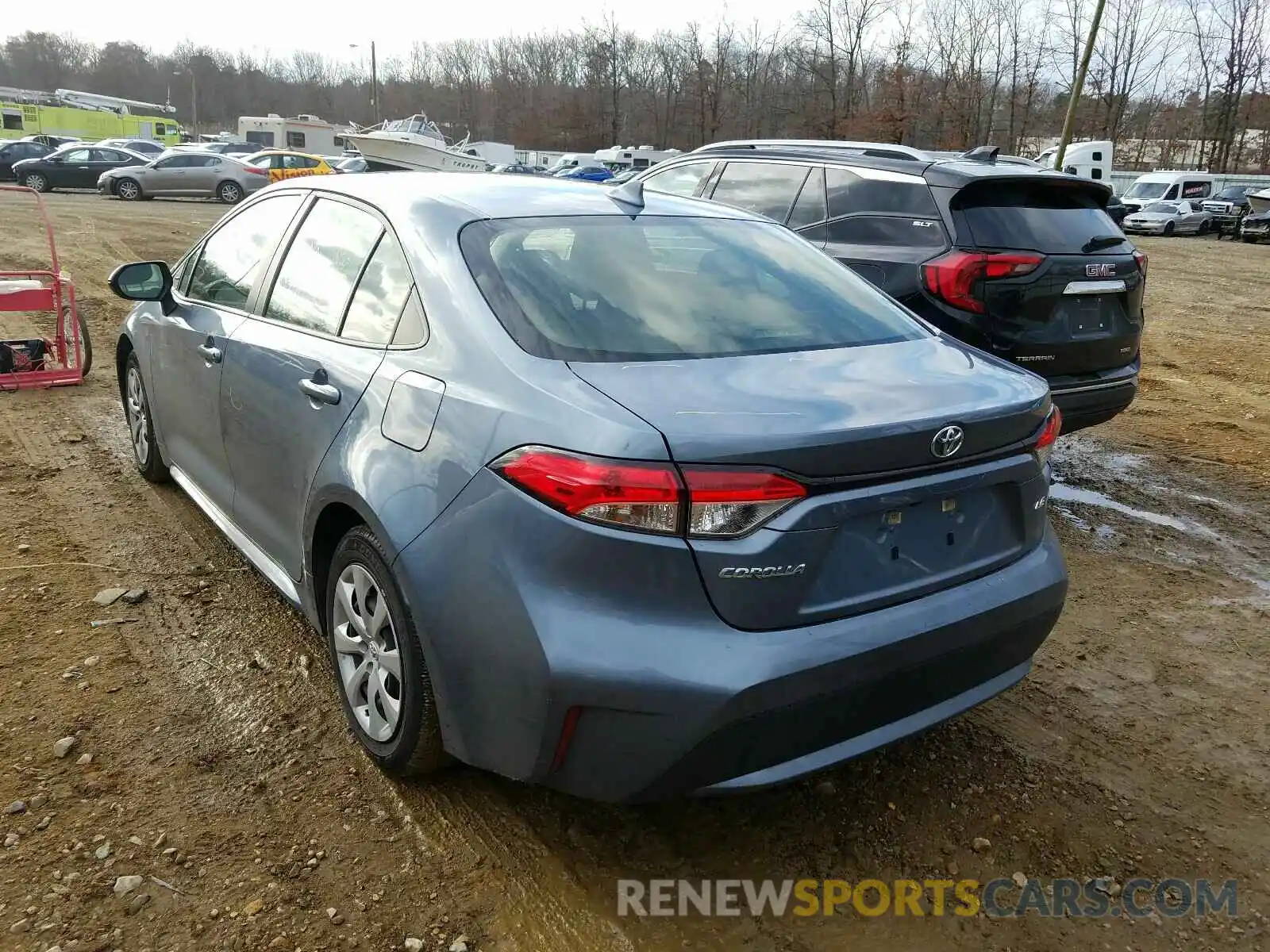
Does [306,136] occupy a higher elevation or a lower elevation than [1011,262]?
higher

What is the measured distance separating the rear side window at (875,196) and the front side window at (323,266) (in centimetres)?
323

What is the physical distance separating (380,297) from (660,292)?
0.84 metres

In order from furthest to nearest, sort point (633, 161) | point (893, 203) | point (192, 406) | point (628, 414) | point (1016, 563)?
point (633, 161), point (893, 203), point (192, 406), point (1016, 563), point (628, 414)

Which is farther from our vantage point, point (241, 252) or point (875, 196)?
point (875, 196)

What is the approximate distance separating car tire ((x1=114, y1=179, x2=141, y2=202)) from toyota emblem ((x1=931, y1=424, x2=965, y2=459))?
2995 cm

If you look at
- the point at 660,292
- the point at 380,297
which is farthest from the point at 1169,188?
the point at 380,297

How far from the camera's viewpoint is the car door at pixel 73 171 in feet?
92.2

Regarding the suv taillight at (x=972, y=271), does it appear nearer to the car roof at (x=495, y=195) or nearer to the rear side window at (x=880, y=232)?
the rear side window at (x=880, y=232)

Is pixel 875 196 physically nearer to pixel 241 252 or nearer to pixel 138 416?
pixel 241 252

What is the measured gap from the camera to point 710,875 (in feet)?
8.14

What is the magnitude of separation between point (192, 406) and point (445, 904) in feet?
8.16

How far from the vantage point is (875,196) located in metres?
5.46

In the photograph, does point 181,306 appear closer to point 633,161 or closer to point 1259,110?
point 633,161

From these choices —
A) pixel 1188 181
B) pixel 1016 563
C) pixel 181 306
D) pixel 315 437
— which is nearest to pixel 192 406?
pixel 181 306
